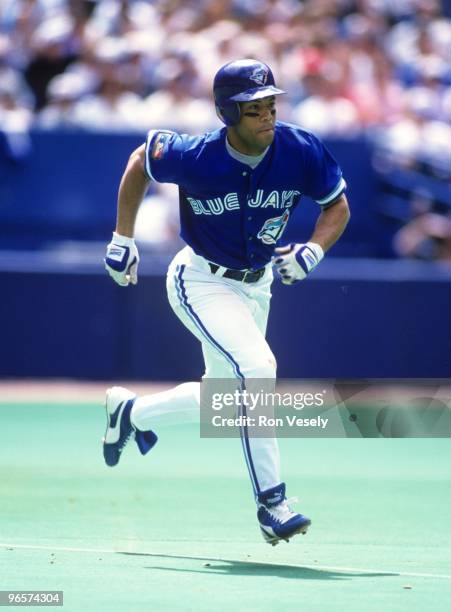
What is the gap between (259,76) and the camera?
5957mm

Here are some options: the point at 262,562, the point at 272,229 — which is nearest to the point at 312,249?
the point at 272,229

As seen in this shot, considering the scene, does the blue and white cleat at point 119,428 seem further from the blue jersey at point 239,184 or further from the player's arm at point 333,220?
the player's arm at point 333,220

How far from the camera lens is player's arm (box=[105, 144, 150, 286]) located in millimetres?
6316

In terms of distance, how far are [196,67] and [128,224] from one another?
705 cm

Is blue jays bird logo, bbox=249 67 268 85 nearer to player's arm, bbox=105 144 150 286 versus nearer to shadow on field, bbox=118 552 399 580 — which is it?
player's arm, bbox=105 144 150 286

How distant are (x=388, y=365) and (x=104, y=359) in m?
2.64

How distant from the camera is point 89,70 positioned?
13.2m

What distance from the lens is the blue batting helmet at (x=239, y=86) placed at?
5926mm

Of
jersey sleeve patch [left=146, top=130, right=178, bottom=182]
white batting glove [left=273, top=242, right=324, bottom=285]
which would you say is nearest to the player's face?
jersey sleeve patch [left=146, top=130, right=178, bottom=182]

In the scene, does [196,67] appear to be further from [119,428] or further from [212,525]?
[212,525]

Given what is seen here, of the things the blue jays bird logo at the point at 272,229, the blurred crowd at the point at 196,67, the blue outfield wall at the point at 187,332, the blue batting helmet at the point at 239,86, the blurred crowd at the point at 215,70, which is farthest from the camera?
the blurred crowd at the point at 196,67

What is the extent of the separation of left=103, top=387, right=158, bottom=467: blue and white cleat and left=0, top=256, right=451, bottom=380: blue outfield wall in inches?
198

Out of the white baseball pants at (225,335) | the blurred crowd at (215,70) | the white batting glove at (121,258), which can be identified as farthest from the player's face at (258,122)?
the blurred crowd at (215,70)

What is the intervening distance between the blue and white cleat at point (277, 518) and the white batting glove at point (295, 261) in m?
0.94
